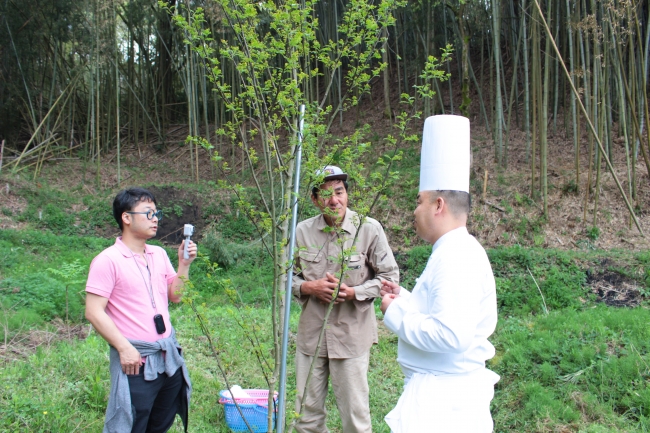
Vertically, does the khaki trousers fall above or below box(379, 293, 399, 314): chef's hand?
below

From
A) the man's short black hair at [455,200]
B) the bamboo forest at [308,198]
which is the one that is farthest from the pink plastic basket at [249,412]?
the man's short black hair at [455,200]

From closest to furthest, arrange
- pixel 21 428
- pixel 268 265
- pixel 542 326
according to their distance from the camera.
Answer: pixel 21 428 → pixel 542 326 → pixel 268 265

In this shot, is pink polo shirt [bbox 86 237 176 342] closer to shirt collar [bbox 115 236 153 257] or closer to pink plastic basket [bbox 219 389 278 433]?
shirt collar [bbox 115 236 153 257]

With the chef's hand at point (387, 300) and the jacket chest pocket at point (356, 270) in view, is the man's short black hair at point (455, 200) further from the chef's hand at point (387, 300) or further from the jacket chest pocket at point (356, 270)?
the jacket chest pocket at point (356, 270)

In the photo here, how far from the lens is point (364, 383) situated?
2.62 m

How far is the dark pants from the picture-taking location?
224 centimetres

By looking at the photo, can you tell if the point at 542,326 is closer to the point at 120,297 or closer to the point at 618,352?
the point at 618,352

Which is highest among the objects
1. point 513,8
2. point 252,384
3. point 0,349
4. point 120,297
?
point 513,8

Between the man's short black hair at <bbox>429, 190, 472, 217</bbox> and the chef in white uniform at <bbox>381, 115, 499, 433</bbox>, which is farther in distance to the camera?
the man's short black hair at <bbox>429, 190, 472, 217</bbox>

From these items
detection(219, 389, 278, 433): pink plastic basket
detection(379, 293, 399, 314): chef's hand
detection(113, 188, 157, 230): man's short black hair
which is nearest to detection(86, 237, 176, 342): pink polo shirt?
detection(113, 188, 157, 230): man's short black hair

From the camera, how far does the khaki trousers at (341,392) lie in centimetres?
257

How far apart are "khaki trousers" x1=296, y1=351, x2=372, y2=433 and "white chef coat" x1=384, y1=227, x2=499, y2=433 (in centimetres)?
93

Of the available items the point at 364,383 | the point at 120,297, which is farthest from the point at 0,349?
the point at 364,383

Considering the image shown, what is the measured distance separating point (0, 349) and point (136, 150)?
12.1 m
